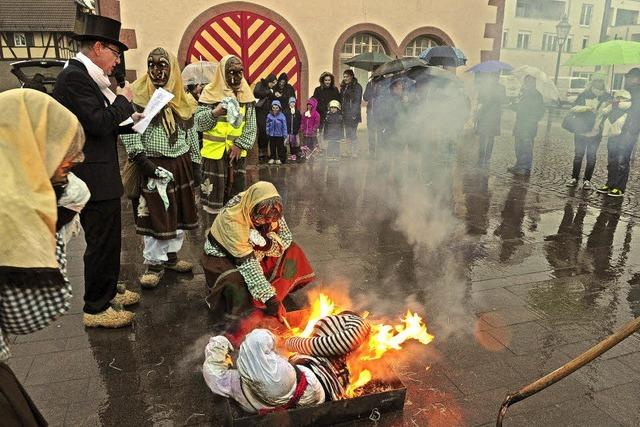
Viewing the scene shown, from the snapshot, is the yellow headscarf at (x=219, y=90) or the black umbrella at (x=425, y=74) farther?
the black umbrella at (x=425, y=74)

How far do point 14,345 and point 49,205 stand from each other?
8.37ft

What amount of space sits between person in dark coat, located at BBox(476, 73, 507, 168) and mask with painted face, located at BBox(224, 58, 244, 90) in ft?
23.1

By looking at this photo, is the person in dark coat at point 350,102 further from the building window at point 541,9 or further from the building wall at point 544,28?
the building wall at point 544,28

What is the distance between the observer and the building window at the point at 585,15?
13.3m

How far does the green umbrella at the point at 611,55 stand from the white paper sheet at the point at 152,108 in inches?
321

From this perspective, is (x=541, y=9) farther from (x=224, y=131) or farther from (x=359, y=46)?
(x=224, y=131)

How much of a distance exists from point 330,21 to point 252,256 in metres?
12.3

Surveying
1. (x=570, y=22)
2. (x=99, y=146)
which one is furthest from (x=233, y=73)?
(x=570, y=22)

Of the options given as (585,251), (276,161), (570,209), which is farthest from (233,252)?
(276,161)

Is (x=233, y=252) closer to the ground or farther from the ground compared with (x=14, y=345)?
farther from the ground

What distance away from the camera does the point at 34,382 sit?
10.1ft

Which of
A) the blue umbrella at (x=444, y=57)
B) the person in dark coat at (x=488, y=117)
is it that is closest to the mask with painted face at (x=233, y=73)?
the person in dark coat at (x=488, y=117)

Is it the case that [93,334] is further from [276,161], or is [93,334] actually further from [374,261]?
[276,161]

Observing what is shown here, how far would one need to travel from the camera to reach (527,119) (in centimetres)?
942
